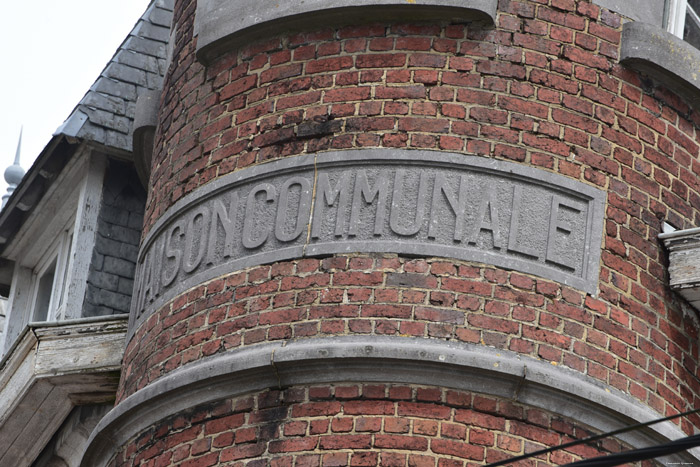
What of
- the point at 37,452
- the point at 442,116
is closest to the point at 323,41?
the point at 442,116

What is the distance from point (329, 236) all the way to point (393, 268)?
1.50 ft

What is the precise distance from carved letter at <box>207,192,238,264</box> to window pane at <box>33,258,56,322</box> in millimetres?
4536

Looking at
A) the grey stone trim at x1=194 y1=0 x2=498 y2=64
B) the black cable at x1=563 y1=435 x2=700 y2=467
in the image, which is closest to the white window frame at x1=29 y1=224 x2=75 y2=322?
the grey stone trim at x1=194 y1=0 x2=498 y2=64

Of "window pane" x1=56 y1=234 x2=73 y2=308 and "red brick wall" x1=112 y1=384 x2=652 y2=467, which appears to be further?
"window pane" x1=56 y1=234 x2=73 y2=308

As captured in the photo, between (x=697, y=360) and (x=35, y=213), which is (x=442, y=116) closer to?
(x=697, y=360)

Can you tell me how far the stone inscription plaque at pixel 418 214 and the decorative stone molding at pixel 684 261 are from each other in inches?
20.9

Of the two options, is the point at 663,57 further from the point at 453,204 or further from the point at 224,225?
the point at 224,225

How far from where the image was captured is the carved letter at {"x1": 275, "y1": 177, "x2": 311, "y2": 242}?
8773mm

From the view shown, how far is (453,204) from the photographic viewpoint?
863cm

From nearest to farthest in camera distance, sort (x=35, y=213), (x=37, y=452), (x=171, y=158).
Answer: (x=171, y=158), (x=37, y=452), (x=35, y=213)

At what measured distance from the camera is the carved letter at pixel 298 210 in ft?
28.8

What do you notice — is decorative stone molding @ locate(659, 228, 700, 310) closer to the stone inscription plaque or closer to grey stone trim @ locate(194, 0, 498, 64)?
the stone inscription plaque

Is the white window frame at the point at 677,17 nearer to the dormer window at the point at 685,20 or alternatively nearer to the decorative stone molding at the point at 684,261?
the dormer window at the point at 685,20

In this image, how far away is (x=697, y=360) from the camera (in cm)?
905
